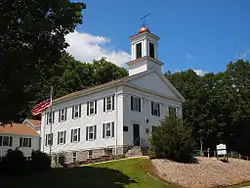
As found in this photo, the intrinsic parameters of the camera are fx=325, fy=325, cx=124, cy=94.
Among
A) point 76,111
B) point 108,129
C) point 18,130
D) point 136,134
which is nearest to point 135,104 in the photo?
point 136,134

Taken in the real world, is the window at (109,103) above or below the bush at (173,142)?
above

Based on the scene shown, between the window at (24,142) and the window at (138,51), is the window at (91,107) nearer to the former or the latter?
the window at (138,51)

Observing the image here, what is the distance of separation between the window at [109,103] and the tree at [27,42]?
43.4 feet

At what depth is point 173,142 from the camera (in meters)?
23.1

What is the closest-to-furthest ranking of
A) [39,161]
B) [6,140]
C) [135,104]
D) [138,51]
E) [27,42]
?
[27,42], [39,161], [135,104], [138,51], [6,140]

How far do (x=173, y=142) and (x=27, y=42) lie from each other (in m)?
12.1

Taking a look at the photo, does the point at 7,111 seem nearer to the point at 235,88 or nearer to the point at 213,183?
the point at 213,183

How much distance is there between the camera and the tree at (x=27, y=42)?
16.0 metres

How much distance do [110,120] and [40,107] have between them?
767cm

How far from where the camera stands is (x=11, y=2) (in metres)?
16.9

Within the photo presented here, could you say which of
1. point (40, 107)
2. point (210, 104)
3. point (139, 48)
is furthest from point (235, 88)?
point (40, 107)

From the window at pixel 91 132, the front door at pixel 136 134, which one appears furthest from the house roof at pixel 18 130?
the front door at pixel 136 134

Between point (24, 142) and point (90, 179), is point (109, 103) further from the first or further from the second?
point (24, 142)

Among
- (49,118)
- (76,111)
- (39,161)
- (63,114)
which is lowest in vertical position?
(39,161)
